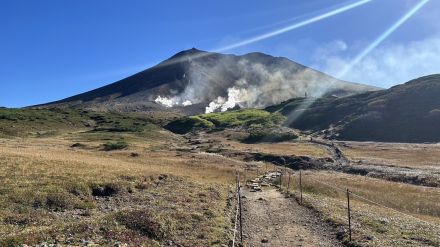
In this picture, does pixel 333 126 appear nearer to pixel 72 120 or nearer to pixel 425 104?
pixel 425 104

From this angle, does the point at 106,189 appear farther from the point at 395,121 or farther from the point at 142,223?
the point at 395,121

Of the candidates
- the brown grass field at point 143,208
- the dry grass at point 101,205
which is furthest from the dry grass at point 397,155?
the dry grass at point 101,205

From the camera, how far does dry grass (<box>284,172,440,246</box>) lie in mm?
24703

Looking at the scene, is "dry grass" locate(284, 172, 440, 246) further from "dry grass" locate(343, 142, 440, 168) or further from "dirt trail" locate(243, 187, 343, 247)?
"dry grass" locate(343, 142, 440, 168)

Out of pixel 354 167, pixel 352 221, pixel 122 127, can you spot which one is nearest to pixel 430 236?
pixel 352 221

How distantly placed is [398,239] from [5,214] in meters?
22.2

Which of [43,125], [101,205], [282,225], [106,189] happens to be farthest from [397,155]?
[43,125]

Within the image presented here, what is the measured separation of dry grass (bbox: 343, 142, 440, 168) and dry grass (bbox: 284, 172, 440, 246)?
35413mm

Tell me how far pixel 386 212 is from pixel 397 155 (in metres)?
78.6

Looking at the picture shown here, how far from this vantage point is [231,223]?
96.0 feet

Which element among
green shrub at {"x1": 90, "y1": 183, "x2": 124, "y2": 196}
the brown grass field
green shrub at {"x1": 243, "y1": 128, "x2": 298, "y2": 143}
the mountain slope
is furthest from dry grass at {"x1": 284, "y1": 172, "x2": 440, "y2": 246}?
the mountain slope

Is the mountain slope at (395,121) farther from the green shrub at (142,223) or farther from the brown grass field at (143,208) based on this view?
the green shrub at (142,223)

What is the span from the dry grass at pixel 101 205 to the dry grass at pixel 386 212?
316 inches

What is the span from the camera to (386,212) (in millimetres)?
36531
